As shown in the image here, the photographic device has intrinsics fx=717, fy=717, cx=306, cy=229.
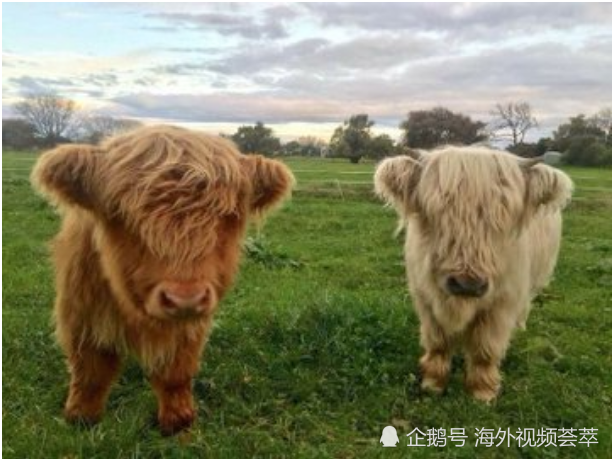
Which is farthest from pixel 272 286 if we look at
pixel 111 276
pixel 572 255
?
pixel 572 255

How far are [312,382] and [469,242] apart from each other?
1.40m

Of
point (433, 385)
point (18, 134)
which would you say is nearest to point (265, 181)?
point (433, 385)

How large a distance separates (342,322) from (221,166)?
2.42 meters

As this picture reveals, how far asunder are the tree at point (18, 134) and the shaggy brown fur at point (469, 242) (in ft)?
8.25

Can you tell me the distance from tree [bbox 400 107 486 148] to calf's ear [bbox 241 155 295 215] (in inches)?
119

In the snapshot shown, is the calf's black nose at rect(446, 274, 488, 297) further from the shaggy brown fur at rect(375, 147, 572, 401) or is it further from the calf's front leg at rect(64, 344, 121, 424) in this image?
the calf's front leg at rect(64, 344, 121, 424)

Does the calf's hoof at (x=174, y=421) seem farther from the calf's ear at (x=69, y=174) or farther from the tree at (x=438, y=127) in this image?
the tree at (x=438, y=127)

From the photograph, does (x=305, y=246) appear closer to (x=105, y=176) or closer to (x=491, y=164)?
(x=491, y=164)

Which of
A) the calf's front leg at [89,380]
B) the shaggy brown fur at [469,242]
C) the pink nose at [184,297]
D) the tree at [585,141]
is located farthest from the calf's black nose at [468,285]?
the tree at [585,141]

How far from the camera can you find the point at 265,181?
11.7ft

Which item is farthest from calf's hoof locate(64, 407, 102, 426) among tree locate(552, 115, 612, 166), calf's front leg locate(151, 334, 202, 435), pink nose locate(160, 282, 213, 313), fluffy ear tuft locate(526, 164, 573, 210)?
tree locate(552, 115, 612, 166)

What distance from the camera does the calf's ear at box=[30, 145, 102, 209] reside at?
128 inches

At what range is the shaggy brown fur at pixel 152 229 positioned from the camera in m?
3.08

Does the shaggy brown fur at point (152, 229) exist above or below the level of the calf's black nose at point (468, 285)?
above
